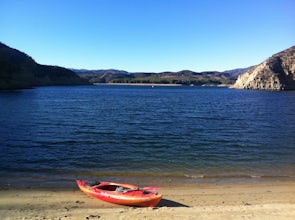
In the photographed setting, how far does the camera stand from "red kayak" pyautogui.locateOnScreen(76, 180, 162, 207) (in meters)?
11.7

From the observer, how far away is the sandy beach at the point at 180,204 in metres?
10.1

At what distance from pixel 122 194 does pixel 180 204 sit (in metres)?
2.55

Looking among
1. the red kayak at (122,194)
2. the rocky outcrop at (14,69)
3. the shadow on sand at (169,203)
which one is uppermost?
the rocky outcrop at (14,69)

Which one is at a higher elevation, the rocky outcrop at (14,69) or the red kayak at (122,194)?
the rocky outcrop at (14,69)

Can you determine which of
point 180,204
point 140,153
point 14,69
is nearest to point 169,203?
point 180,204

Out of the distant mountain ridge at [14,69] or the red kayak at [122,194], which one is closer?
the red kayak at [122,194]

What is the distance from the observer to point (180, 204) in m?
12.6

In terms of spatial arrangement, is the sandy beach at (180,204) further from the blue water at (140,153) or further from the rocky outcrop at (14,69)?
the rocky outcrop at (14,69)

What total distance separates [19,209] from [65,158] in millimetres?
9076

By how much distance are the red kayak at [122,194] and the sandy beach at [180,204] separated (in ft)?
0.90

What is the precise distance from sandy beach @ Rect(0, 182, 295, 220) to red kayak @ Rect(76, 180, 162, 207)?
10.8 inches

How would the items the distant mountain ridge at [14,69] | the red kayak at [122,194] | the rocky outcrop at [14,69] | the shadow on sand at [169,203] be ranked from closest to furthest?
the red kayak at [122,194] < the shadow on sand at [169,203] < the rocky outcrop at [14,69] < the distant mountain ridge at [14,69]

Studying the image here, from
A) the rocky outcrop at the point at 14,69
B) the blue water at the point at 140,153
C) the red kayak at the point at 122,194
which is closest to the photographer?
the red kayak at the point at 122,194

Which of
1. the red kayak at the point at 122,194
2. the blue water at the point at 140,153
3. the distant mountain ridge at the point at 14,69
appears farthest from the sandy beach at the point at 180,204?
the distant mountain ridge at the point at 14,69
